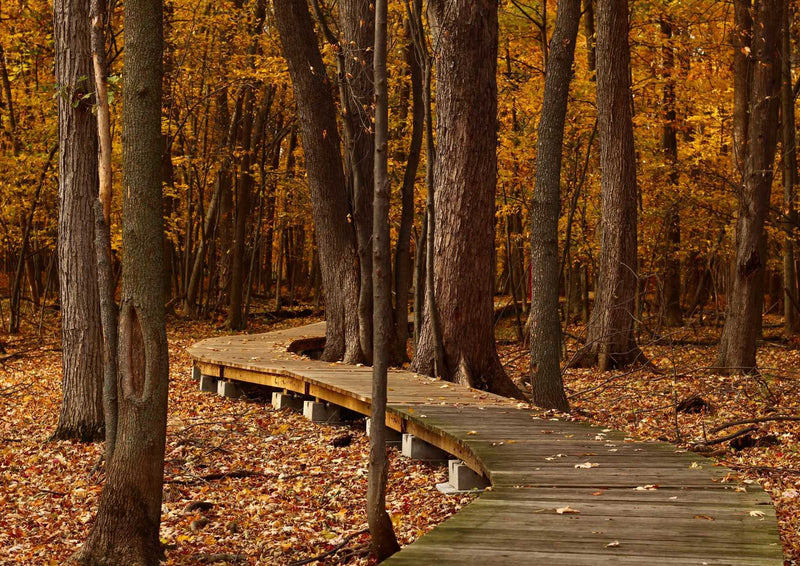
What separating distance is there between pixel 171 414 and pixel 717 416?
6.98m

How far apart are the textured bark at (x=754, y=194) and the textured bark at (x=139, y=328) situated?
907 centimetres

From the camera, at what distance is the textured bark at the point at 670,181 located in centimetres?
1886

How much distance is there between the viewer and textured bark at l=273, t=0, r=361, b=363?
11969 millimetres

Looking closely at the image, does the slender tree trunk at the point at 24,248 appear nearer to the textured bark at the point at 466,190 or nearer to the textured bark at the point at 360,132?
the textured bark at the point at 360,132

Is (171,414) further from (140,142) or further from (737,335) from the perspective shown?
(737,335)

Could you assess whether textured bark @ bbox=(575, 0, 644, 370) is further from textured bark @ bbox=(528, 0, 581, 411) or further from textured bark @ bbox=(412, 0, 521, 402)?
textured bark @ bbox=(528, 0, 581, 411)

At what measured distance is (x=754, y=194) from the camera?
11992 millimetres

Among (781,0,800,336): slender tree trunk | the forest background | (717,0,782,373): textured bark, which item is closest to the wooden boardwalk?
(717,0,782,373): textured bark

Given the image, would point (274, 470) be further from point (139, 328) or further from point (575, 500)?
point (575, 500)

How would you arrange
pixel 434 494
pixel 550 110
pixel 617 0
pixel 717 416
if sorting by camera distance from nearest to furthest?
1. pixel 434 494
2. pixel 550 110
3. pixel 717 416
4. pixel 617 0

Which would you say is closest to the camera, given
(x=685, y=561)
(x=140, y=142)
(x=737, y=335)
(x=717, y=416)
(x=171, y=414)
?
(x=685, y=561)

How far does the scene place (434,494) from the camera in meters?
6.73

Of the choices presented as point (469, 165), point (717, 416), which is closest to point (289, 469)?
point (469, 165)

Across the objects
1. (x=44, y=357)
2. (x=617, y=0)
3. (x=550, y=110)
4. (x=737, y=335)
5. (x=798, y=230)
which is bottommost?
(x=44, y=357)
